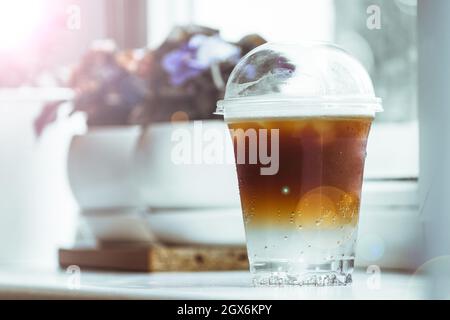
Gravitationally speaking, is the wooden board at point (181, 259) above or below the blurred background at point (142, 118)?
below

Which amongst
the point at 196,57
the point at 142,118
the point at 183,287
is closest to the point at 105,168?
the point at 142,118

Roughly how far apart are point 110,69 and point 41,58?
0.76ft

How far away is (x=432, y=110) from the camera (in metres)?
0.86

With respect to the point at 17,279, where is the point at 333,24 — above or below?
above

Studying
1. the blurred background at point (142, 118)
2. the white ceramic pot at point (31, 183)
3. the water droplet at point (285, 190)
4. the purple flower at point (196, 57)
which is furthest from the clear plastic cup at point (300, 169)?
the white ceramic pot at point (31, 183)

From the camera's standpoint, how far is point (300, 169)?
2.40ft

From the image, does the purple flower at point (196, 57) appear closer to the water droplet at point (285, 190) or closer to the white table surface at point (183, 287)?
the white table surface at point (183, 287)

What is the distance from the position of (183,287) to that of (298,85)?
7.7 inches

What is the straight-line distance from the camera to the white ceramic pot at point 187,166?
108 cm

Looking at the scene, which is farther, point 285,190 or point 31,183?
point 31,183

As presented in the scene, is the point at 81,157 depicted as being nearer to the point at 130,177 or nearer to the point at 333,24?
the point at 130,177

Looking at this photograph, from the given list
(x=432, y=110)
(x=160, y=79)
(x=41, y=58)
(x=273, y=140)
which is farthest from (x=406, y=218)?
(x=41, y=58)

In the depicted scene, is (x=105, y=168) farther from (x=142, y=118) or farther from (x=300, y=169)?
(x=300, y=169)

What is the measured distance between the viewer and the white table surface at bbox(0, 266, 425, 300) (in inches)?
27.4
